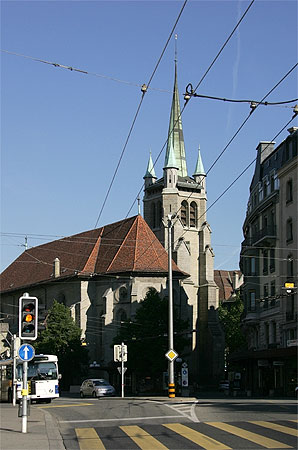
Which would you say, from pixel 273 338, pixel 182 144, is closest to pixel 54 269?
pixel 182 144

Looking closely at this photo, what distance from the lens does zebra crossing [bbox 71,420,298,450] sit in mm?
14914

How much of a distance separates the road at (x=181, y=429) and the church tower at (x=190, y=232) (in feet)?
173

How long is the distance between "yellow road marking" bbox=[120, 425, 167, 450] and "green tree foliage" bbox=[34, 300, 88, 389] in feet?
154

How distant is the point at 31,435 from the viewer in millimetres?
17016

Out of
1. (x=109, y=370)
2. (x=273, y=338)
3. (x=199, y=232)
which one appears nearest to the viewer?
(x=273, y=338)

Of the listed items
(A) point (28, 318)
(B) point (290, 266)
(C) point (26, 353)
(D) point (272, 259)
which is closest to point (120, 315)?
(D) point (272, 259)

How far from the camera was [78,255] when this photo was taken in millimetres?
82750

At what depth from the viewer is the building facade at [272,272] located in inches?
1833

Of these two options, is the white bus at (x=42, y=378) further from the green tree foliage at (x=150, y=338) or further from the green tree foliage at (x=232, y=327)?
the green tree foliage at (x=232, y=327)

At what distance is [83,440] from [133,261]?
57153 mm

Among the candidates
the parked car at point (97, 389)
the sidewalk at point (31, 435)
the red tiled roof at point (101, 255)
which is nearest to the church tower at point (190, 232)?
the red tiled roof at point (101, 255)

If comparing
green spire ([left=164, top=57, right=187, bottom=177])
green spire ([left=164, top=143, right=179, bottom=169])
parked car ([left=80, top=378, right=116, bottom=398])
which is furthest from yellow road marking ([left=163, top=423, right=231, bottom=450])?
green spire ([left=164, top=57, right=187, bottom=177])

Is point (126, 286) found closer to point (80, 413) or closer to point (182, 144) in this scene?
point (182, 144)

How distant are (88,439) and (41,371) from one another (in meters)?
21.6
